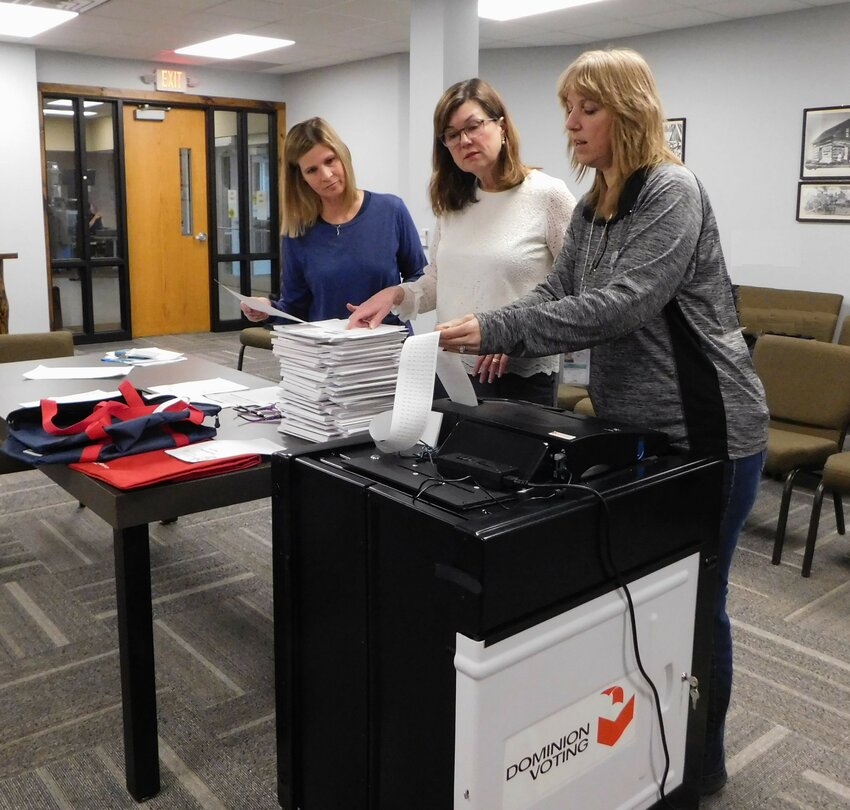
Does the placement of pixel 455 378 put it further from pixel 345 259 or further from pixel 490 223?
pixel 345 259

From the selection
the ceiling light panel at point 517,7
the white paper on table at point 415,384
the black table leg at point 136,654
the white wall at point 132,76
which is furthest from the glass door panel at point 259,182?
the white paper on table at point 415,384

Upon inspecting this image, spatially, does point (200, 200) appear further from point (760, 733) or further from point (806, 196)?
point (760, 733)

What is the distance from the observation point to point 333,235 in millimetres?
2510

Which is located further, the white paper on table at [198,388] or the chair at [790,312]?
the chair at [790,312]

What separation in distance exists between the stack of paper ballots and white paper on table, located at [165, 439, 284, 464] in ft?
0.31

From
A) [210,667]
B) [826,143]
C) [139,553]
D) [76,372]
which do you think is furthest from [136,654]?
[826,143]

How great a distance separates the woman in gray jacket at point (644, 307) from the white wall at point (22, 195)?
22.1ft

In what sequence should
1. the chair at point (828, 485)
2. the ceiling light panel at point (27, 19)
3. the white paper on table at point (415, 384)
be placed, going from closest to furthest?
the white paper on table at point (415, 384) → the chair at point (828, 485) → the ceiling light panel at point (27, 19)

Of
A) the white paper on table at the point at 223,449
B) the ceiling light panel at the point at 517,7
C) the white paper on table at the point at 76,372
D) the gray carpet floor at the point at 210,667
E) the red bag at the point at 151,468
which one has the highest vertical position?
the ceiling light panel at the point at 517,7

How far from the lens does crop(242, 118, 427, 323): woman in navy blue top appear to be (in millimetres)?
2443

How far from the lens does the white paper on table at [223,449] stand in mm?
1800

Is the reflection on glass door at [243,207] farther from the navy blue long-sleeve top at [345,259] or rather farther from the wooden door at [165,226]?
the navy blue long-sleeve top at [345,259]

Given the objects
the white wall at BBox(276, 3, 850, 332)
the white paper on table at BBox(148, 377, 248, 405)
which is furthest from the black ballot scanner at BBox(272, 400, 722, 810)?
the white wall at BBox(276, 3, 850, 332)

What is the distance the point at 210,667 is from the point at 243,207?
274 inches
